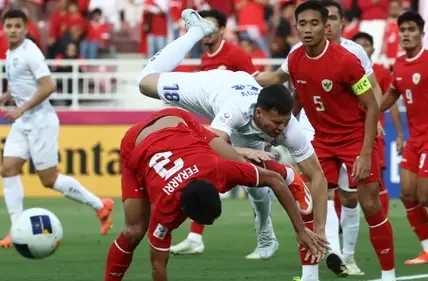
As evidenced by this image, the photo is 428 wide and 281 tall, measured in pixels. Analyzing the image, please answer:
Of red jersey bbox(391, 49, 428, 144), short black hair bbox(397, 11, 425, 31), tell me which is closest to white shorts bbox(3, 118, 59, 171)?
red jersey bbox(391, 49, 428, 144)

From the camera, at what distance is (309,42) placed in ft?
33.7

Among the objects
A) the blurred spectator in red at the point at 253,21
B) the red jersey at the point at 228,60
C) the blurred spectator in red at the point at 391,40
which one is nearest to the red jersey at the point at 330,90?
the red jersey at the point at 228,60

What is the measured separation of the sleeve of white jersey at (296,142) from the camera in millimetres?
9312

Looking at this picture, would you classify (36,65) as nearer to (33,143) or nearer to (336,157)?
(33,143)

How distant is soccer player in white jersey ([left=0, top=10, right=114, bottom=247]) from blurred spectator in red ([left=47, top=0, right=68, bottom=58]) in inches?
335

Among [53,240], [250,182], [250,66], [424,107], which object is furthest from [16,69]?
[250,182]

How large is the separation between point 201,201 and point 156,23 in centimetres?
1501

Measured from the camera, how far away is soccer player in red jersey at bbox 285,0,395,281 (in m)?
10.2

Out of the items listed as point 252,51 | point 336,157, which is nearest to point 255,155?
point 336,157

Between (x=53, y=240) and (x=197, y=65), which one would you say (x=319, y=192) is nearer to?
(x=53, y=240)

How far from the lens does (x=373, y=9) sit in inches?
876

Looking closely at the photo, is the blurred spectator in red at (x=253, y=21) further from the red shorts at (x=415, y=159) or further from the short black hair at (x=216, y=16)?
the red shorts at (x=415, y=159)

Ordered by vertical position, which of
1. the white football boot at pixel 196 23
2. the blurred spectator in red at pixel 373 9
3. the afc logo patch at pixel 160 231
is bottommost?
the afc logo patch at pixel 160 231

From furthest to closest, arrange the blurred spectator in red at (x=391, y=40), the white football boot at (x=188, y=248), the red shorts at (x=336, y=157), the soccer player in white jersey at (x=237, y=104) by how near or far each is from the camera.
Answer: the blurred spectator in red at (x=391, y=40) < the white football boot at (x=188, y=248) < the red shorts at (x=336, y=157) < the soccer player in white jersey at (x=237, y=104)
